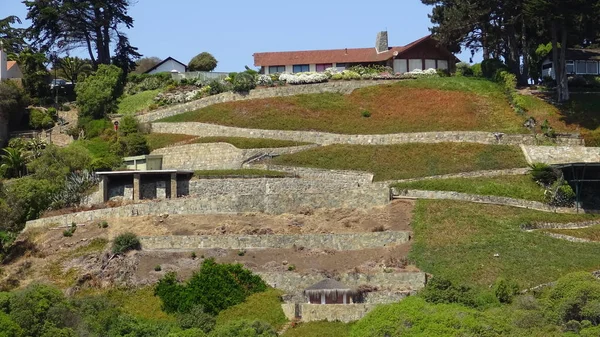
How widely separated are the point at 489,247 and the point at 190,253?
1830cm

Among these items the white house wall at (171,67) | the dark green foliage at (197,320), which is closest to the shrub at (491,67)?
the white house wall at (171,67)

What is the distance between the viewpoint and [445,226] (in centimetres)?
8194

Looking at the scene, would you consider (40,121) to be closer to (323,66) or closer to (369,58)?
(323,66)

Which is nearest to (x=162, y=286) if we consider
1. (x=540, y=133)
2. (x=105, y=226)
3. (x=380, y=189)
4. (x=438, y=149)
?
(x=105, y=226)

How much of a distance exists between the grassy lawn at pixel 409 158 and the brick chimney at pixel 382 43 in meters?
26.0

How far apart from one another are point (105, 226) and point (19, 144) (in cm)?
2136

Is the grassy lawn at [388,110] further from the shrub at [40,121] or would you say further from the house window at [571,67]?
the shrub at [40,121]

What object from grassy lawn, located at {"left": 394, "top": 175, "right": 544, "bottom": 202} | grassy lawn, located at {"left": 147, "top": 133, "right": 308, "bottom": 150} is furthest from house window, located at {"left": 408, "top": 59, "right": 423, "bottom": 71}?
grassy lawn, located at {"left": 394, "top": 175, "right": 544, "bottom": 202}

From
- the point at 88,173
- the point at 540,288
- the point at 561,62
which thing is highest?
the point at 561,62

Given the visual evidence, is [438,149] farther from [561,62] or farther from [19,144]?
[19,144]

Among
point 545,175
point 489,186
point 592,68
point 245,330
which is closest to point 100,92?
point 489,186

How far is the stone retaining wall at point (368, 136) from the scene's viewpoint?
3777 inches

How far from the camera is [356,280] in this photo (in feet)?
250

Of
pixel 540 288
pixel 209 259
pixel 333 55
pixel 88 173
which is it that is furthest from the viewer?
pixel 333 55
